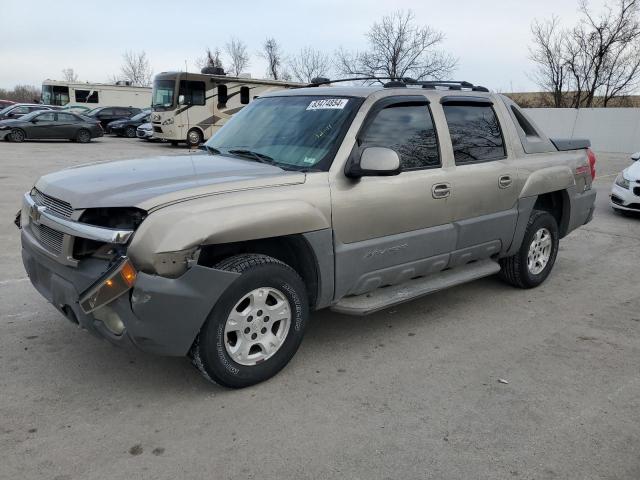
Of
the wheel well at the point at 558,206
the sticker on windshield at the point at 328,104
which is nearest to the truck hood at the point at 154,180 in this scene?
the sticker on windshield at the point at 328,104

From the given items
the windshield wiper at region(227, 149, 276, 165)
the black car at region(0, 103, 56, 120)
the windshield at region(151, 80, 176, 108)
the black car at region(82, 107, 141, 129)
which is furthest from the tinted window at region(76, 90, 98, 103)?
the windshield wiper at region(227, 149, 276, 165)

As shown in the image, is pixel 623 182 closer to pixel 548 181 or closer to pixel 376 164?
pixel 548 181

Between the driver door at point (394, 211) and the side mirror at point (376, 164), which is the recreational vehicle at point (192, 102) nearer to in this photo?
the driver door at point (394, 211)

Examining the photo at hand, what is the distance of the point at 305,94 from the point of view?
4.41 m

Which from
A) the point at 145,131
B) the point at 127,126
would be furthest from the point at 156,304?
the point at 127,126

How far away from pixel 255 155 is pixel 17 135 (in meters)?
22.5

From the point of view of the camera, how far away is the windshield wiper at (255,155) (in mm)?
3920

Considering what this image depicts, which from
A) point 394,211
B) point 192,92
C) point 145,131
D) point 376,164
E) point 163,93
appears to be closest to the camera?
point 376,164

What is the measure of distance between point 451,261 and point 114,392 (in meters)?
2.70

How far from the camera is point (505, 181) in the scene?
4.84 m

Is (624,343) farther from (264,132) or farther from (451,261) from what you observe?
(264,132)

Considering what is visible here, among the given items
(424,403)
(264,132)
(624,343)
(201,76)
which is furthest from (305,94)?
(201,76)

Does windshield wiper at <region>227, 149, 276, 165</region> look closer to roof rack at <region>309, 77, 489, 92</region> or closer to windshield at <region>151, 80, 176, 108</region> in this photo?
roof rack at <region>309, 77, 489, 92</region>

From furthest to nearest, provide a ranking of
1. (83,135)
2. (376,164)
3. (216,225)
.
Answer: (83,135), (376,164), (216,225)
